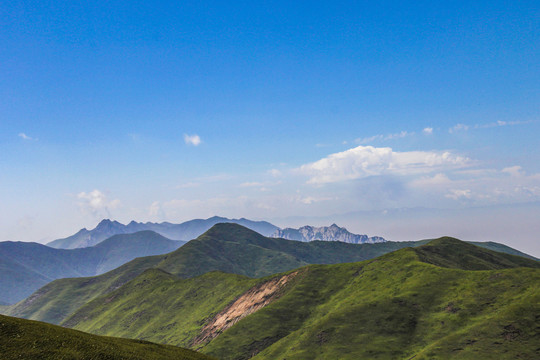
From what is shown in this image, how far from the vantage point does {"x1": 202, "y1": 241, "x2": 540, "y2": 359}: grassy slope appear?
97000 mm

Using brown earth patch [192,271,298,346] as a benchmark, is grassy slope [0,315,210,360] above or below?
above

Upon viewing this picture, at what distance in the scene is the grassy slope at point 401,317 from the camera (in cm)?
9700

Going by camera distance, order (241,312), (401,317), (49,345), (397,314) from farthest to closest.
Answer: (241,312), (397,314), (401,317), (49,345)

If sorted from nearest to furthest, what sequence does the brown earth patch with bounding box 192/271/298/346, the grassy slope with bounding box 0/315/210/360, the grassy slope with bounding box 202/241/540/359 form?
the grassy slope with bounding box 0/315/210/360, the grassy slope with bounding box 202/241/540/359, the brown earth patch with bounding box 192/271/298/346

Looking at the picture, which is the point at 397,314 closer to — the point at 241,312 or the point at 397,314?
the point at 397,314

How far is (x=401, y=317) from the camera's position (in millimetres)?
124062

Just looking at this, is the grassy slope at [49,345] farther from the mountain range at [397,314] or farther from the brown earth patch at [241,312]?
the brown earth patch at [241,312]

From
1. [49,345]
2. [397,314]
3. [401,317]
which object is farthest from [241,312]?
[49,345]

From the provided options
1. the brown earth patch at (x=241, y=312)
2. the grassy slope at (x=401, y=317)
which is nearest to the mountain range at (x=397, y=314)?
the grassy slope at (x=401, y=317)

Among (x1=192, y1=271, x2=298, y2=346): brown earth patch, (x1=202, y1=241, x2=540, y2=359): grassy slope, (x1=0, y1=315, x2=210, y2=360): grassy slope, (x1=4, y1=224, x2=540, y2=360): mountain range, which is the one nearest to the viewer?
(x1=0, y1=315, x2=210, y2=360): grassy slope

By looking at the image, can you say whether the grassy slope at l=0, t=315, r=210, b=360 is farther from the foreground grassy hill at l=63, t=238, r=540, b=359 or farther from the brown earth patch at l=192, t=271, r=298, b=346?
the brown earth patch at l=192, t=271, r=298, b=346

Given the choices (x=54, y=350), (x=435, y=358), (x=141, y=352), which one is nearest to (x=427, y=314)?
(x=435, y=358)

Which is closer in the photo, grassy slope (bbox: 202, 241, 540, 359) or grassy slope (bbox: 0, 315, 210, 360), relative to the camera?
grassy slope (bbox: 0, 315, 210, 360)

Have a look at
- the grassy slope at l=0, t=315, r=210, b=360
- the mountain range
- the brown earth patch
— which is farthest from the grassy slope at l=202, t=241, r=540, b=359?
the grassy slope at l=0, t=315, r=210, b=360
